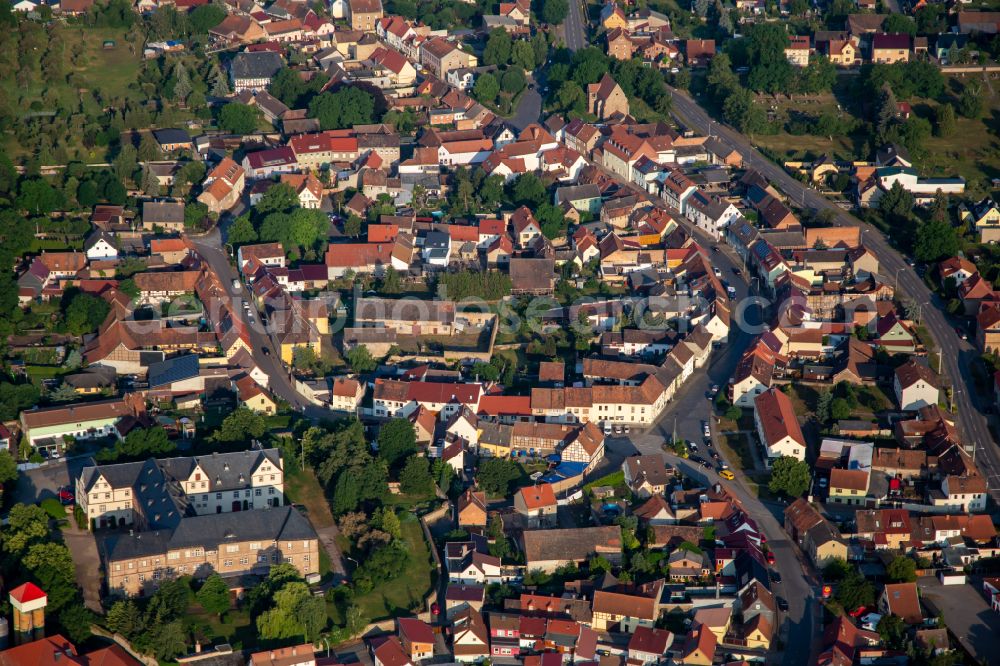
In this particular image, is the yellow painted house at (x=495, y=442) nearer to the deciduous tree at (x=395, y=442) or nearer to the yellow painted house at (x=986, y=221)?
the deciduous tree at (x=395, y=442)

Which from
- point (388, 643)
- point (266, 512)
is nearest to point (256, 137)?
point (266, 512)

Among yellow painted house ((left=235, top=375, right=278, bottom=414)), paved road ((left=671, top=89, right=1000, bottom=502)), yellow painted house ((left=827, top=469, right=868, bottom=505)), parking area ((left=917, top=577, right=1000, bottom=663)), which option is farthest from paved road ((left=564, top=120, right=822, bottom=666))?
yellow painted house ((left=235, top=375, right=278, bottom=414))

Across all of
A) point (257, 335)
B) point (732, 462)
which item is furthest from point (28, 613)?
point (732, 462)

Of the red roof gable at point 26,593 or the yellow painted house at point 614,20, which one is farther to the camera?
the yellow painted house at point 614,20

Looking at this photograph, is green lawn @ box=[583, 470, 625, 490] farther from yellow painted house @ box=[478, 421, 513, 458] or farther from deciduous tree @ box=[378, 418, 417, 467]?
deciduous tree @ box=[378, 418, 417, 467]

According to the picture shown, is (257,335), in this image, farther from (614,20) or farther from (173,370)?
(614,20)

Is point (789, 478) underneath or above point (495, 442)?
underneath

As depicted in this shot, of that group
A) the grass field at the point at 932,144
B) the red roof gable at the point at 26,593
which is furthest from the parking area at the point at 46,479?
the grass field at the point at 932,144
